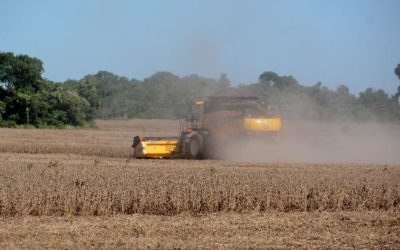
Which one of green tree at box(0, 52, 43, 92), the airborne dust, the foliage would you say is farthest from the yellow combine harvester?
green tree at box(0, 52, 43, 92)

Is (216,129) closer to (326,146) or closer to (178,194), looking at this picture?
(326,146)

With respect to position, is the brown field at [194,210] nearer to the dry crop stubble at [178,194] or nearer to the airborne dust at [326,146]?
the dry crop stubble at [178,194]

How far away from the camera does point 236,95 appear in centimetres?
2534

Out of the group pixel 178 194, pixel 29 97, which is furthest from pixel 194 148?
pixel 29 97

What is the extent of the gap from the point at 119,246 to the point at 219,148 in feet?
52.8

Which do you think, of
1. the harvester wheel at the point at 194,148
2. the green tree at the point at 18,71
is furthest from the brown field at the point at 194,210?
the green tree at the point at 18,71

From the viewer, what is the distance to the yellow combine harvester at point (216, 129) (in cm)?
2447

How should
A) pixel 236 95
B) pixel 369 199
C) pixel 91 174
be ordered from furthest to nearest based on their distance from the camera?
pixel 236 95, pixel 91 174, pixel 369 199

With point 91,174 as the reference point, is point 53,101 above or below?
above

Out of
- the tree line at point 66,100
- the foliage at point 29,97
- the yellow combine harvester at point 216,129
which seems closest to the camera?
the yellow combine harvester at point 216,129

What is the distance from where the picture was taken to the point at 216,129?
25266mm

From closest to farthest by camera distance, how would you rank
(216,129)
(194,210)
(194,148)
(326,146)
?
(194,210), (216,129), (194,148), (326,146)

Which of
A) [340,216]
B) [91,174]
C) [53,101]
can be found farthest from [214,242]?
[53,101]

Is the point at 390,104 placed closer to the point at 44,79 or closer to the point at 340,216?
the point at 44,79
